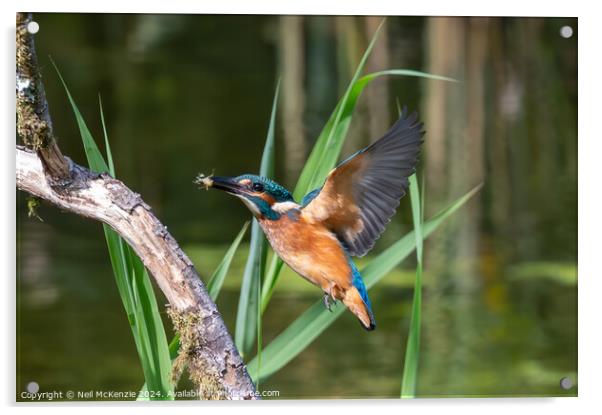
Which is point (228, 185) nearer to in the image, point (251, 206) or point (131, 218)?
point (251, 206)

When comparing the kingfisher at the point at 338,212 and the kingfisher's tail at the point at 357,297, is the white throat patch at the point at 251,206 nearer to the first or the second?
the kingfisher at the point at 338,212

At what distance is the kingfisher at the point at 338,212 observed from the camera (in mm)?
1655

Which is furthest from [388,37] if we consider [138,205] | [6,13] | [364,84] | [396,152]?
[6,13]

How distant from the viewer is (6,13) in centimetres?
180

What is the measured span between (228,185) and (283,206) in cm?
12

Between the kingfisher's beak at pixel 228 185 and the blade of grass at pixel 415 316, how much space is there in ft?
1.15

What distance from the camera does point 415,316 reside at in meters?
1.78

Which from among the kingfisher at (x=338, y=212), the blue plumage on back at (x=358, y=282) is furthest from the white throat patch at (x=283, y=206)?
the blue plumage on back at (x=358, y=282)

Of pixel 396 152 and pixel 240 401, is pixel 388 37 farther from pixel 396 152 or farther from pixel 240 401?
pixel 240 401

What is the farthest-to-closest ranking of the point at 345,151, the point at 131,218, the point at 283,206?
1. the point at 345,151
2. the point at 283,206
3. the point at 131,218

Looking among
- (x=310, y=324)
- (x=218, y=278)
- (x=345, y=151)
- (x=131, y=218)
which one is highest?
(x=345, y=151)

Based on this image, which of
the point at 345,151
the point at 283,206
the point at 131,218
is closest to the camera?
the point at 131,218

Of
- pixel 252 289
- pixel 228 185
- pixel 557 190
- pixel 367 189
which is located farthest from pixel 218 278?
pixel 557 190

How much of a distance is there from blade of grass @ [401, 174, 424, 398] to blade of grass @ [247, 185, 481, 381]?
23 millimetres
